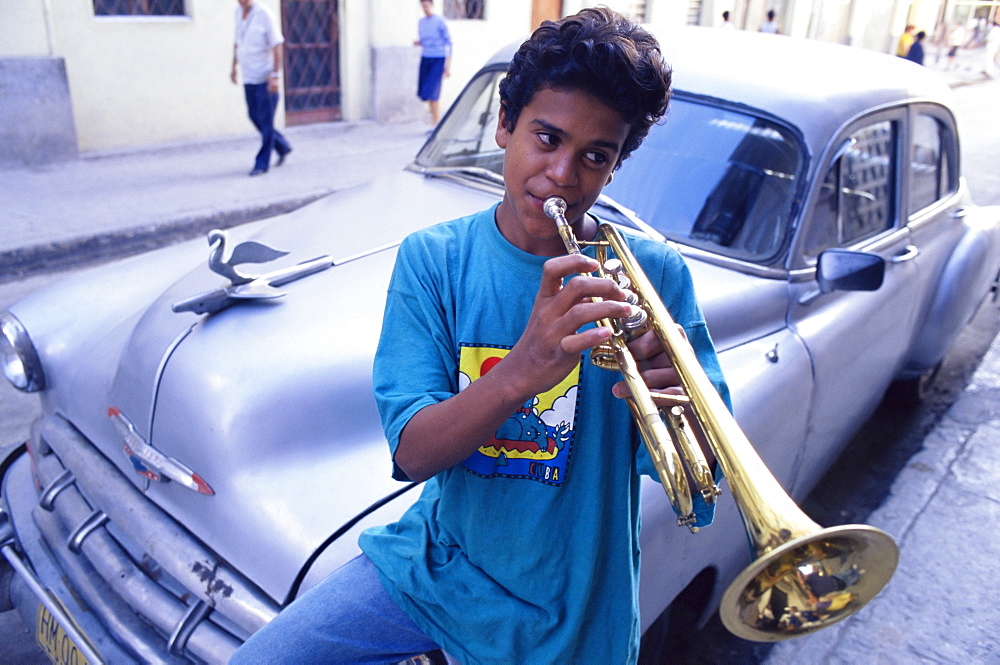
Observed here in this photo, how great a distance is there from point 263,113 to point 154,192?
4.65 feet

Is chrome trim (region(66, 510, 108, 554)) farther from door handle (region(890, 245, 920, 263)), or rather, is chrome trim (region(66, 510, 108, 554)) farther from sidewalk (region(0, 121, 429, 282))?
sidewalk (region(0, 121, 429, 282))

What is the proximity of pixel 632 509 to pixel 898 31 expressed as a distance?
2709cm

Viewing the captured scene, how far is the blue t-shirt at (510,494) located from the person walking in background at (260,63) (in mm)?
7213

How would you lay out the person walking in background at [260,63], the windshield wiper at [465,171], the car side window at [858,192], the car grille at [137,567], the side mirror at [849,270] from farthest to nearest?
the person walking in background at [260,63]
the windshield wiper at [465,171]
the car side window at [858,192]
the side mirror at [849,270]
the car grille at [137,567]

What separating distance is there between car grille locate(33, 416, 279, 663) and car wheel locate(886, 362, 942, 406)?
3.64 m

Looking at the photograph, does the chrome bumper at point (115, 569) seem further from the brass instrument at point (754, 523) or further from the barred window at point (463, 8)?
the barred window at point (463, 8)

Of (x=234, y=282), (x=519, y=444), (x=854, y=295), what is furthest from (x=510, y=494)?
(x=854, y=295)

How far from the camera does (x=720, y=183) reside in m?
2.62

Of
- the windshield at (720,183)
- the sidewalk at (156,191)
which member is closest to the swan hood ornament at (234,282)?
the windshield at (720,183)

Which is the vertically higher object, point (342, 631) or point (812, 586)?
point (812, 586)

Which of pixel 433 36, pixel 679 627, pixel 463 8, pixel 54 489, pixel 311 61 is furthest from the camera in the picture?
pixel 463 8

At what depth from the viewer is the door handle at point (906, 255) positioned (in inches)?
121

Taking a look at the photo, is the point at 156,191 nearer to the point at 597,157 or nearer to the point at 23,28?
the point at 23,28

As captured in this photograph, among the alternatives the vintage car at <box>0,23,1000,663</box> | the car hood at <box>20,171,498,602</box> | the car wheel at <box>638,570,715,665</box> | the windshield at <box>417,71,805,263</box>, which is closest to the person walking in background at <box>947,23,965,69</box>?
the vintage car at <box>0,23,1000,663</box>
